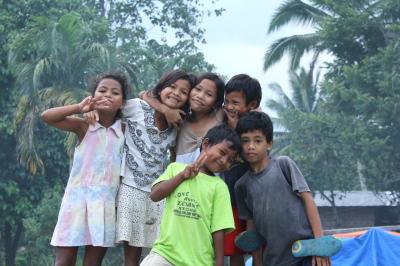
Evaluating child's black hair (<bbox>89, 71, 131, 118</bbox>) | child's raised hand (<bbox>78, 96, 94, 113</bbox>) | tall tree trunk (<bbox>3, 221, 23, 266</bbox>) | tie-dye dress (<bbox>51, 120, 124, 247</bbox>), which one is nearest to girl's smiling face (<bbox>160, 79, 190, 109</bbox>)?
child's black hair (<bbox>89, 71, 131, 118</bbox>)

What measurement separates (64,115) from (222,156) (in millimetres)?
830

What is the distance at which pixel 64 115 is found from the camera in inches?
139

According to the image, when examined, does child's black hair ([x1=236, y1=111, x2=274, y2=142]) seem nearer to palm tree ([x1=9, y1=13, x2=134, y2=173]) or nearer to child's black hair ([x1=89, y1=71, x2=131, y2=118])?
child's black hair ([x1=89, y1=71, x2=131, y2=118])

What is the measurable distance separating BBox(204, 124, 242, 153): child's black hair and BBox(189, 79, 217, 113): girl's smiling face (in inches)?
10.8

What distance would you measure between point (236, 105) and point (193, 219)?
0.69 meters

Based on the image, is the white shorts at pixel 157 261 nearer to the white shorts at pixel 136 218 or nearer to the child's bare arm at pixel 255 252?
the white shorts at pixel 136 218

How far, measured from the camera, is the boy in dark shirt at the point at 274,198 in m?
3.38

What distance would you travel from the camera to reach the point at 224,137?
11.0 feet

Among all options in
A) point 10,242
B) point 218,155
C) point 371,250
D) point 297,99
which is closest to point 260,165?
point 218,155

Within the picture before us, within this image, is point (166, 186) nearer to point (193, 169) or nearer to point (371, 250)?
point (193, 169)

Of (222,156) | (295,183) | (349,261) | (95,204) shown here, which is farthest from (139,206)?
(349,261)

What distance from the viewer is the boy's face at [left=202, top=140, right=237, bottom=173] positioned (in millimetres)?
3355

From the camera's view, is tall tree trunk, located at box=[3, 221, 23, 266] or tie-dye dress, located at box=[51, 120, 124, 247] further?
tall tree trunk, located at box=[3, 221, 23, 266]

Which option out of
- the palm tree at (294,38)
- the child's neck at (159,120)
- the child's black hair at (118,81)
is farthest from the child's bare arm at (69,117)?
the palm tree at (294,38)
